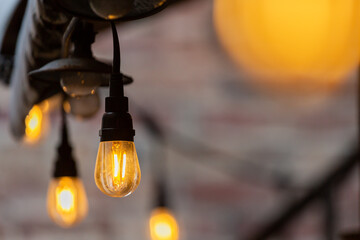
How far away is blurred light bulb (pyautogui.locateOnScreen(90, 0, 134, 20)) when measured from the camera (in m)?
0.51

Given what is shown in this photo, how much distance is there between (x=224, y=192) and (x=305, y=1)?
5.25 ft

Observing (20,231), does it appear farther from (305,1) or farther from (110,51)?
(305,1)

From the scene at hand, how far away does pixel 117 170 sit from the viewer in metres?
0.63

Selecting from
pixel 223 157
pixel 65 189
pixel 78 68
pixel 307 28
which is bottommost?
pixel 78 68

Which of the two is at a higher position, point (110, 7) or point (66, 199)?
point (66, 199)

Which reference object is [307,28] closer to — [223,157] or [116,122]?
[116,122]

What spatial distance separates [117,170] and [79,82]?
0.20 meters

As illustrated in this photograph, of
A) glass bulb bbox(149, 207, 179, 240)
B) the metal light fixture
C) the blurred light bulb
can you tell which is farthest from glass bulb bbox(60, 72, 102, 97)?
glass bulb bbox(149, 207, 179, 240)

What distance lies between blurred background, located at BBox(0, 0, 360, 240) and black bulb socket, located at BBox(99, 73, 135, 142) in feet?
6.30

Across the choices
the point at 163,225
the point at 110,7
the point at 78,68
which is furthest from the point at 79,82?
the point at 163,225

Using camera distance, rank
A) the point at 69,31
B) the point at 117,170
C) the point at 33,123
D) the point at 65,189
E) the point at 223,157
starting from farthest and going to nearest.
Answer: the point at 223,157 → the point at 33,123 → the point at 65,189 → the point at 69,31 → the point at 117,170

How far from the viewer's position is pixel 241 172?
8.76 ft

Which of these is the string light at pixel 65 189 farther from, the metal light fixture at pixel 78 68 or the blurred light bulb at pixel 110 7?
the blurred light bulb at pixel 110 7

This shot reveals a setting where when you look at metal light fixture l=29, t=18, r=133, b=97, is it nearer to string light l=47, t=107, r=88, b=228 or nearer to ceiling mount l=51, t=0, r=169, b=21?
ceiling mount l=51, t=0, r=169, b=21
